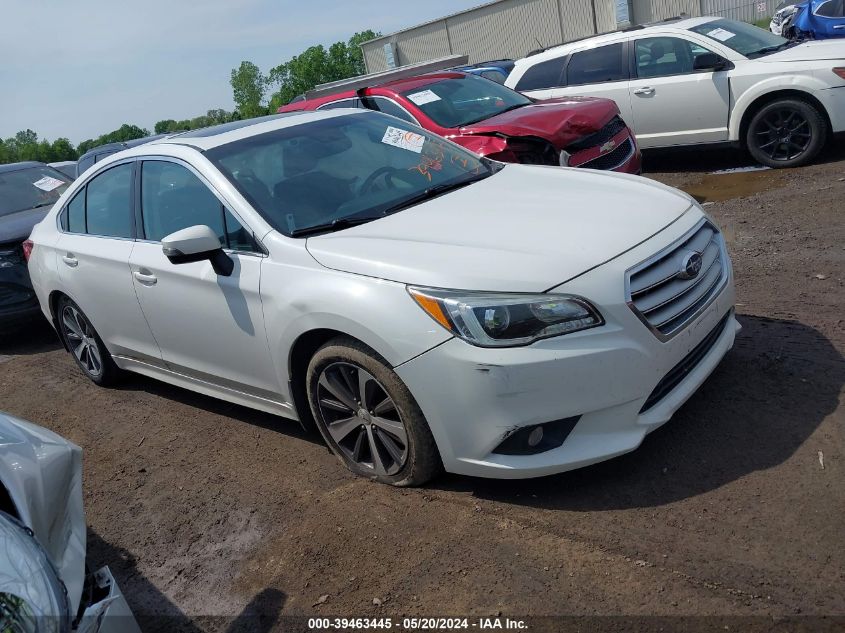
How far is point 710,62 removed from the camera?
862cm

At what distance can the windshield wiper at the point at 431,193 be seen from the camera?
401 centimetres

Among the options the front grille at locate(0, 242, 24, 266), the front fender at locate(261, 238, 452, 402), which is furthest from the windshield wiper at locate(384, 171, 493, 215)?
the front grille at locate(0, 242, 24, 266)

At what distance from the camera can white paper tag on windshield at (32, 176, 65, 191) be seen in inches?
350

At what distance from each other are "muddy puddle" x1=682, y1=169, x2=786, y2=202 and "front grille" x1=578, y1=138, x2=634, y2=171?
37.5 inches

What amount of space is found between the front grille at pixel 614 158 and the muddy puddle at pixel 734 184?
0.95 metres

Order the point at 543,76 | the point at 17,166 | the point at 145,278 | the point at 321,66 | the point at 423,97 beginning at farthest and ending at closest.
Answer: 1. the point at 321,66
2. the point at 543,76
3. the point at 17,166
4. the point at 423,97
5. the point at 145,278

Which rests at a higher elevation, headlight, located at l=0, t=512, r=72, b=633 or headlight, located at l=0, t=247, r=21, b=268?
headlight, located at l=0, t=247, r=21, b=268

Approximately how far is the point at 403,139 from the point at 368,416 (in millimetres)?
1850

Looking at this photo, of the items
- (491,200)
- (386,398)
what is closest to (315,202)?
(491,200)

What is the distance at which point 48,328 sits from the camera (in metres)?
8.34

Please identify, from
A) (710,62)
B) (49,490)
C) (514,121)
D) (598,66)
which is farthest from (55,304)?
(710,62)

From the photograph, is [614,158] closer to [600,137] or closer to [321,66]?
[600,137]

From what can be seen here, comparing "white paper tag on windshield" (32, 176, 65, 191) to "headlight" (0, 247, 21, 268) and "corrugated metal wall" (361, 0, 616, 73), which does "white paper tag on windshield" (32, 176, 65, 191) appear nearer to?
"headlight" (0, 247, 21, 268)

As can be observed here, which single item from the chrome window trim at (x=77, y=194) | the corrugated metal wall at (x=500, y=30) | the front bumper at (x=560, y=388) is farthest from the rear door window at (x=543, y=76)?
the corrugated metal wall at (x=500, y=30)
